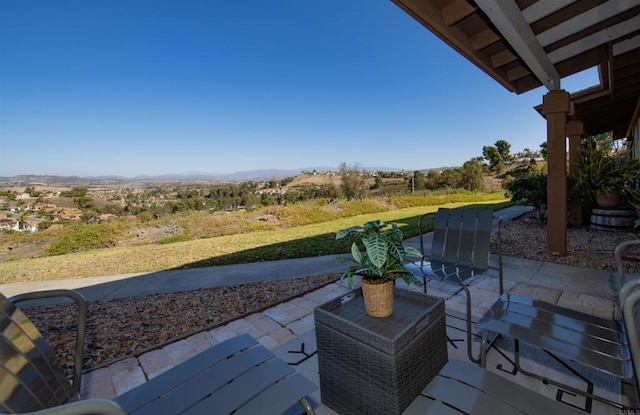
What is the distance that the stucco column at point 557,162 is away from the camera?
12.5 ft

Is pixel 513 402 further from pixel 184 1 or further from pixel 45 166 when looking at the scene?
pixel 45 166

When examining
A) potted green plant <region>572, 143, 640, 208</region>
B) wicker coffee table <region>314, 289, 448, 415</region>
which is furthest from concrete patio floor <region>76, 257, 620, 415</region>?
potted green plant <region>572, 143, 640, 208</region>

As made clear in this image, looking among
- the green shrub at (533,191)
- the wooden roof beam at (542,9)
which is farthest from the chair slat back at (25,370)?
the green shrub at (533,191)

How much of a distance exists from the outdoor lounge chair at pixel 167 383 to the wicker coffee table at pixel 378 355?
29 centimetres

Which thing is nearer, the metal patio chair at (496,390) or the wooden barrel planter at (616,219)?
the metal patio chair at (496,390)

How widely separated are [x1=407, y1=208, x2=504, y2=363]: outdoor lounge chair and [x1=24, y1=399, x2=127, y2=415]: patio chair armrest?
220 cm

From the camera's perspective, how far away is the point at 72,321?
9.61 ft

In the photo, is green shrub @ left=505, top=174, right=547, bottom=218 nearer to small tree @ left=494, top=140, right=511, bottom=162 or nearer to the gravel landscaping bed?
the gravel landscaping bed

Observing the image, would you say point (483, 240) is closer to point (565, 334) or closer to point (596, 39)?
point (565, 334)

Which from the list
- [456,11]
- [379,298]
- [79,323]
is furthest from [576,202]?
[79,323]

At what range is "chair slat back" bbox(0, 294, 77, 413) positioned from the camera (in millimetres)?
764

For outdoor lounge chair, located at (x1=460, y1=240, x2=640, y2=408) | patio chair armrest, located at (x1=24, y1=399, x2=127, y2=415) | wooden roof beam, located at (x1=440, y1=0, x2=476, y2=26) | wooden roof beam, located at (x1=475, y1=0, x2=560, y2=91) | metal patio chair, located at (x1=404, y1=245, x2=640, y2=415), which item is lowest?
outdoor lounge chair, located at (x1=460, y1=240, x2=640, y2=408)

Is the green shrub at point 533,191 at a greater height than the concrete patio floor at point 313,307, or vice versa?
the green shrub at point 533,191

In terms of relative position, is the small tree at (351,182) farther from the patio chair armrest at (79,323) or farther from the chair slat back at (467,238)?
the patio chair armrest at (79,323)
